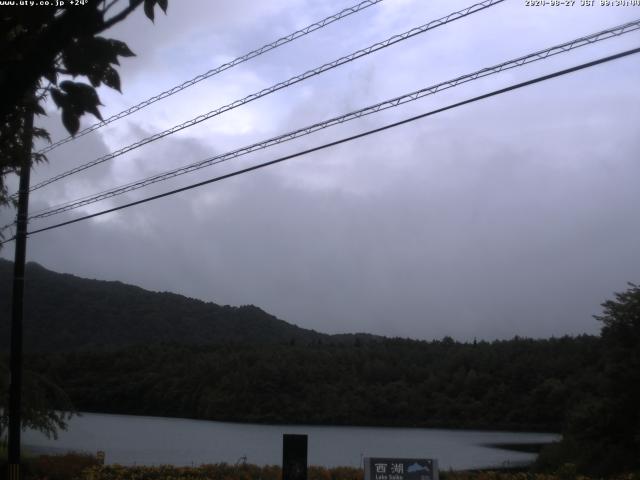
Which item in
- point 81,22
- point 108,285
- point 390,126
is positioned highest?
point 108,285

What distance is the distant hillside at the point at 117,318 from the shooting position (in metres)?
51.2

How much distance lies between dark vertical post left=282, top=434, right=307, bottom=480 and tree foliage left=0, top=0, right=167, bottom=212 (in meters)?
8.31

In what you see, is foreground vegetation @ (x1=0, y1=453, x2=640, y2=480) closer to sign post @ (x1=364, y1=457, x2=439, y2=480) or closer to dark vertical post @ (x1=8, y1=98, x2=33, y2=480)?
dark vertical post @ (x1=8, y1=98, x2=33, y2=480)

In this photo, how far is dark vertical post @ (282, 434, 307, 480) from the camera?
37.6 ft

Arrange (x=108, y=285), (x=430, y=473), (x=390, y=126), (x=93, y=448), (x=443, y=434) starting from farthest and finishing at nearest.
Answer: (x=108, y=285) → (x=443, y=434) → (x=93, y=448) → (x=430, y=473) → (x=390, y=126)

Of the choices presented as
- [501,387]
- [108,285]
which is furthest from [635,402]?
[108,285]

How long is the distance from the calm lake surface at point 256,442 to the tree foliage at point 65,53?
17722 millimetres

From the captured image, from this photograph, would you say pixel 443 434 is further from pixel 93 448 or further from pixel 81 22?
pixel 81 22

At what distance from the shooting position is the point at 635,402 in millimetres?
22219

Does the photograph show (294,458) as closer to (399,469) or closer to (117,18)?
(399,469)

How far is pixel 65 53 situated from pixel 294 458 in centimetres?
881

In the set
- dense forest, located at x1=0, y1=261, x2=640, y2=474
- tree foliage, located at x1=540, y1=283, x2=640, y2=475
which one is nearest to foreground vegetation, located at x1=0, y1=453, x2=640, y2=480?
tree foliage, located at x1=540, y1=283, x2=640, y2=475

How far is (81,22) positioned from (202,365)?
117 feet

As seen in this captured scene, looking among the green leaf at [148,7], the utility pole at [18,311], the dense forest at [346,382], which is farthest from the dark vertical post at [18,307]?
the dense forest at [346,382]
